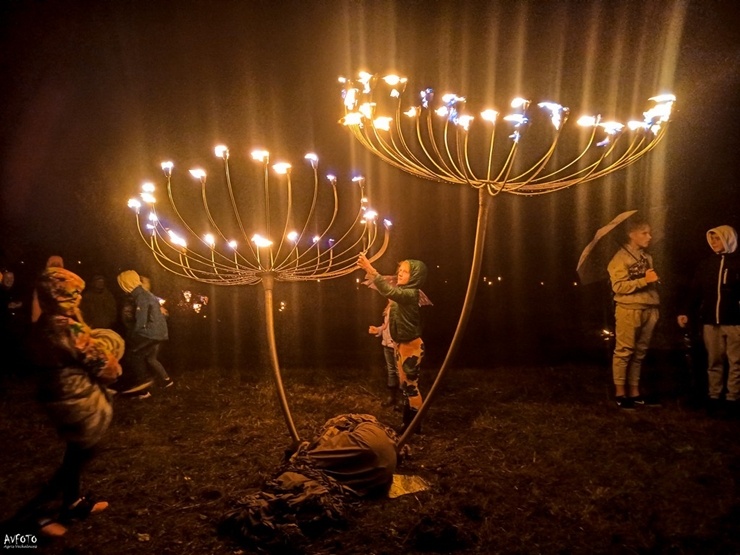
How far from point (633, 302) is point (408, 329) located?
3453 millimetres

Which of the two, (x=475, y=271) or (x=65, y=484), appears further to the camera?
(x=475, y=271)

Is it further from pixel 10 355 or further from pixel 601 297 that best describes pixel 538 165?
pixel 601 297

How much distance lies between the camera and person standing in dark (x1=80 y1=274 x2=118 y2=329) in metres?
9.03

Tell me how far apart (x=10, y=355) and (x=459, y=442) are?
10555 millimetres

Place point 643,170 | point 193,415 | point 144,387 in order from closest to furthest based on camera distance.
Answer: point 193,415 < point 144,387 < point 643,170

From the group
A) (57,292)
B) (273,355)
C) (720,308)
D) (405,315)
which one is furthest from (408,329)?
(720,308)

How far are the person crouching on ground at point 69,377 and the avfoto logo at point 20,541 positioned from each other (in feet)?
0.28

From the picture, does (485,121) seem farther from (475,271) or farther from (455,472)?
(455,472)

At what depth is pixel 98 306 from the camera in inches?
359

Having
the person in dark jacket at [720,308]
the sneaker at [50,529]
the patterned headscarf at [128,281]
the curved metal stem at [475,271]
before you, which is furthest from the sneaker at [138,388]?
the person in dark jacket at [720,308]

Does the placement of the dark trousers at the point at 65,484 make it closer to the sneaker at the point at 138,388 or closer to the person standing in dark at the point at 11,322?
the sneaker at the point at 138,388

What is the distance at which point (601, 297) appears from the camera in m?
16.7

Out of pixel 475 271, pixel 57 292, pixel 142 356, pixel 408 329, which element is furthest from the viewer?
pixel 142 356

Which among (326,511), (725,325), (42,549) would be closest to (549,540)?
(326,511)
